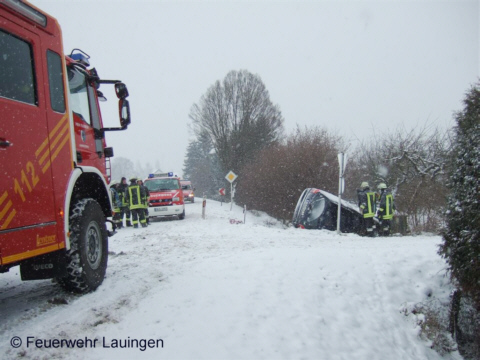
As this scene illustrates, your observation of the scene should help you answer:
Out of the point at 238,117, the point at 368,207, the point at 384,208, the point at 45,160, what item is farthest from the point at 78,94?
the point at 238,117

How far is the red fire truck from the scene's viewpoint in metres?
3.04

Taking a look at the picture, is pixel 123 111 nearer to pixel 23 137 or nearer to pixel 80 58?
pixel 80 58

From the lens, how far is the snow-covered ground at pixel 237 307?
3.18 metres

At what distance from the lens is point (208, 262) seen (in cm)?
563

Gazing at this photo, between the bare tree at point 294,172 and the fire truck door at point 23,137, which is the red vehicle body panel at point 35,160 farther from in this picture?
the bare tree at point 294,172

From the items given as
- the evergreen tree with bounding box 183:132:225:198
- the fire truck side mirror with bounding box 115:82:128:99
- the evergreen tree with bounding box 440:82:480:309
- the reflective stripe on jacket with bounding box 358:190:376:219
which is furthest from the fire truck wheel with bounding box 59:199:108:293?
the evergreen tree with bounding box 183:132:225:198

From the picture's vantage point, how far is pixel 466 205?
418cm

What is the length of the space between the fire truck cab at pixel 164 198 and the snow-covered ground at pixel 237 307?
8.97m

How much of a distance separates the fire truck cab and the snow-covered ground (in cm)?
897

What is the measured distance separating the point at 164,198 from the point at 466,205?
42.9 feet

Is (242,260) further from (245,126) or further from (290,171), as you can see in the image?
(245,126)

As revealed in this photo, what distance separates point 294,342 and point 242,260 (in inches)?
84.5

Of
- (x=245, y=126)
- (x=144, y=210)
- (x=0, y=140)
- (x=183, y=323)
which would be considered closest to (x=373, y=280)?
(x=183, y=323)

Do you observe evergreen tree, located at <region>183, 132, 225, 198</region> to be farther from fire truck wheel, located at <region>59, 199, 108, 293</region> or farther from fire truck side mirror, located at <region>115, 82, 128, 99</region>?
fire truck wheel, located at <region>59, 199, 108, 293</region>
